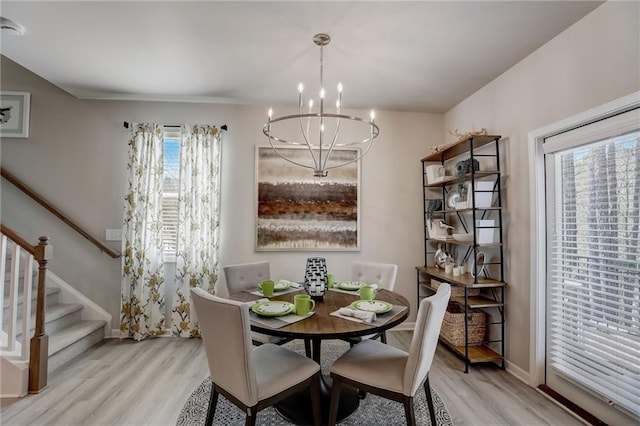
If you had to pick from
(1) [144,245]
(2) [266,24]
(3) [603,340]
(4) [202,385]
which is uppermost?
(2) [266,24]

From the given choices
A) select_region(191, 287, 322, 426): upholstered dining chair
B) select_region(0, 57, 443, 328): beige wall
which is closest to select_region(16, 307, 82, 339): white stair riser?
select_region(0, 57, 443, 328): beige wall

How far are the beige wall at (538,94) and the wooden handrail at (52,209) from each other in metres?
4.02

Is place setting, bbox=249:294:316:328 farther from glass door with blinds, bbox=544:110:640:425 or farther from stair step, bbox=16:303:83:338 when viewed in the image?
stair step, bbox=16:303:83:338

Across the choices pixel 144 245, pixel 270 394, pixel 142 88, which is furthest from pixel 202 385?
pixel 142 88

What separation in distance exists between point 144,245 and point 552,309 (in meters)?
3.86

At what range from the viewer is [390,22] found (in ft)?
6.87

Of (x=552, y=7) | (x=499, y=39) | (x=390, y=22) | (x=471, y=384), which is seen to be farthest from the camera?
(x=471, y=384)

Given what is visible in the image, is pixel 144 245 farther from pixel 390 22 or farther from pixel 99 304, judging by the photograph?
pixel 390 22

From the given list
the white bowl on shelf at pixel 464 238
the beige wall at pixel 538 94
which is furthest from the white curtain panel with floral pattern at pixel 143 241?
the beige wall at pixel 538 94

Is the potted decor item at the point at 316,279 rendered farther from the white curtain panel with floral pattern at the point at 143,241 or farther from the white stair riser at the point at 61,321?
the white stair riser at the point at 61,321

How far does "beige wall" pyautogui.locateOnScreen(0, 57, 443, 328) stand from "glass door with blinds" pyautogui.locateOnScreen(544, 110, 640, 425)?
1.69m

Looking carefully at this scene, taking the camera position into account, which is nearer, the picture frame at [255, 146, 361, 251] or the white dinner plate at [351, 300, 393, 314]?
the white dinner plate at [351, 300, 393, 314]

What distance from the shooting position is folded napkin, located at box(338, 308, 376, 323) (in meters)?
1.70

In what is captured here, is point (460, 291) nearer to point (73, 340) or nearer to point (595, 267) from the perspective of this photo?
point (595, 267)
